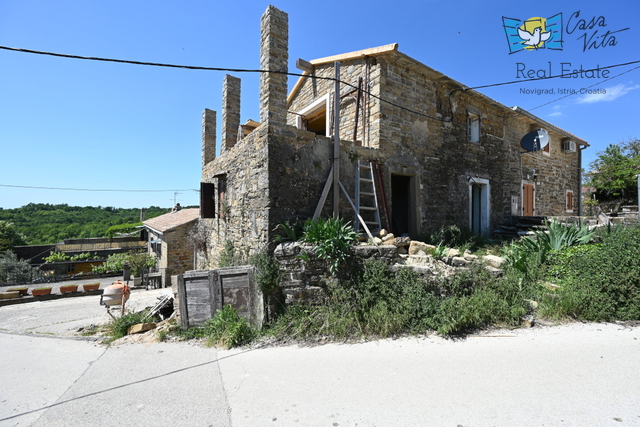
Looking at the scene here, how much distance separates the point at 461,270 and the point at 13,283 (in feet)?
70.2

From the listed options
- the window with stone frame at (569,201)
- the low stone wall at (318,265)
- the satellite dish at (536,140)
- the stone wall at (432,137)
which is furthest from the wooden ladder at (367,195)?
the window with stone frame at (569,201)

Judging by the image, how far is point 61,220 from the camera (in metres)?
44.2

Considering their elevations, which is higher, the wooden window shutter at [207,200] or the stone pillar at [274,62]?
the stone pillar at [274,62]

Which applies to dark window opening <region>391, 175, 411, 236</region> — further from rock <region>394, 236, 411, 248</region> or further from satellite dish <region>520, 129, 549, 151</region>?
satellite dish <region>520, 129, 549, 151</region>

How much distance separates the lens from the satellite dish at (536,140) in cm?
1146

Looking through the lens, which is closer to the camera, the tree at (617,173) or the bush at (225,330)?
the bush at (225,330)

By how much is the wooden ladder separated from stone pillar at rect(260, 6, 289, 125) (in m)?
2.29

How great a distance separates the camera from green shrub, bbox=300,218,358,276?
5.46 m

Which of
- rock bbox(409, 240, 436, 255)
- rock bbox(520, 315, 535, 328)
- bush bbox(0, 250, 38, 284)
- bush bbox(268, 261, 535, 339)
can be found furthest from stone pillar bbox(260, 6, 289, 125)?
bush bbox(0, 250, 38, 284)

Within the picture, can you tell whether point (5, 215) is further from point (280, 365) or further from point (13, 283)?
point (280, 365)

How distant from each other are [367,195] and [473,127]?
6.20 metres

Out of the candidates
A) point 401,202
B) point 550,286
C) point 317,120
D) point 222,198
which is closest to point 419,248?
point 550,286

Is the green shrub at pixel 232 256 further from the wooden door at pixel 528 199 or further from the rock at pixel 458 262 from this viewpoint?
the wooden door at pixel 528 199

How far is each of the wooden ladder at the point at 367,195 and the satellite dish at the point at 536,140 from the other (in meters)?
→ 8.55
